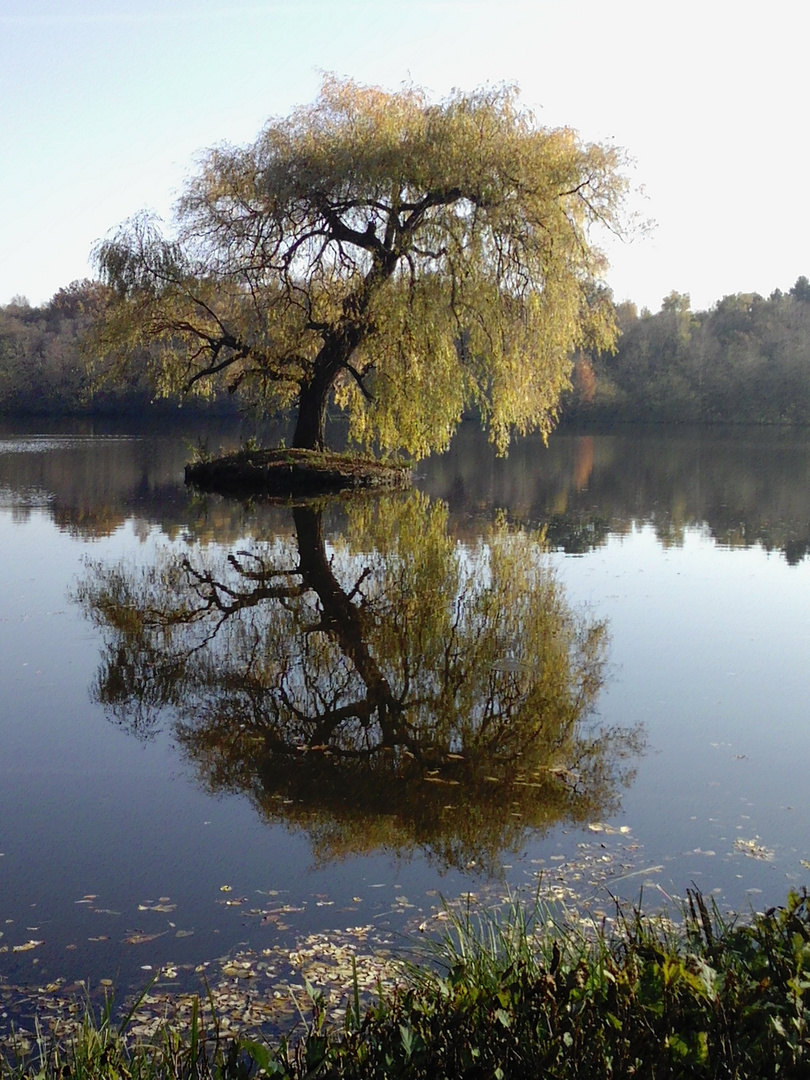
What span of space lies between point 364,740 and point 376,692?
99 centimetres

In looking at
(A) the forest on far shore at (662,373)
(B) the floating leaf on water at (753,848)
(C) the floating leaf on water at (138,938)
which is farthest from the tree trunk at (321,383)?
(A) the forest on far shore at (662,373)

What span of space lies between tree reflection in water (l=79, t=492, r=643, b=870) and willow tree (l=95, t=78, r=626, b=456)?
8.88 metres

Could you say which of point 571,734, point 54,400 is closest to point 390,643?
point 571,734

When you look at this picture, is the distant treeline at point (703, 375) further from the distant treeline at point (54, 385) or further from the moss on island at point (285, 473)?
the moss on island at point (285, 473)

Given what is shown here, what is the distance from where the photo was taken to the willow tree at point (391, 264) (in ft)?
67.1

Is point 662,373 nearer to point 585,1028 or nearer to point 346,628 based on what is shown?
point 346,628

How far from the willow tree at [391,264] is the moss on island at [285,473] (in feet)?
3.18

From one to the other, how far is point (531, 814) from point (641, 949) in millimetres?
2396

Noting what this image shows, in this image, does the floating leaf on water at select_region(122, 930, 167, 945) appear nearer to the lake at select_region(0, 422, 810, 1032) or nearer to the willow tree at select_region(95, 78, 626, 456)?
the lake at select_region(0, 422, 810, 1032)

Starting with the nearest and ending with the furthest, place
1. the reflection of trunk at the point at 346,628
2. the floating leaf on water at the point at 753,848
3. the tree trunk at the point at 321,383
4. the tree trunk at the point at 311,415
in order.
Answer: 1. the floating leaf on water at the point at 753,848
2. the reflection of trunk at the point at 346,628
3. the tree trunk at the point at 321,383
4. the tree trunk at the point at 311,415

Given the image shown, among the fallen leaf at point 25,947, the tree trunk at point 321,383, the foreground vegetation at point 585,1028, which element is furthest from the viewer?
the tree trunk at point 321,383

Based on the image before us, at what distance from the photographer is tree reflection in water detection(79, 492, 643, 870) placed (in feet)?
18.1

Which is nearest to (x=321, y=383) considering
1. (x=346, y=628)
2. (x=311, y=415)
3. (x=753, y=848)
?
(x=311, y=415)

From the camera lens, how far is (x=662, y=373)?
71750mm
